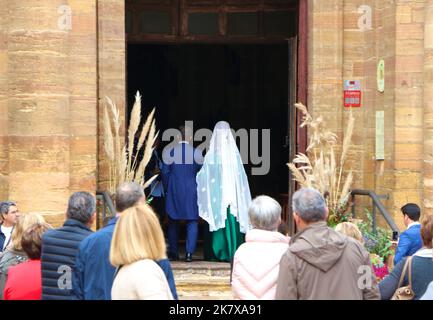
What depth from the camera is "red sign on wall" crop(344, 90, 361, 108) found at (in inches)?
480

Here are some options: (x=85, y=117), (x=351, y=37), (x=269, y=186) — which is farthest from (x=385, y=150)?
(x=269, y=186)

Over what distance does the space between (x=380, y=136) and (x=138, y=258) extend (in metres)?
6.73

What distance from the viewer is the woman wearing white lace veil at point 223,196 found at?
12656 mm

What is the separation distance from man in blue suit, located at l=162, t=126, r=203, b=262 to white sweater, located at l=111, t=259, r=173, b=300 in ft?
23.9

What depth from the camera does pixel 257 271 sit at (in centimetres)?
641

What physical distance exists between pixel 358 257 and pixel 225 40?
7.45 meters

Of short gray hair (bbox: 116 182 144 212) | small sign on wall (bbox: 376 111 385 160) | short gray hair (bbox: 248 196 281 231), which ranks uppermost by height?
small sign on wall (bbox: 376 111 385 160)

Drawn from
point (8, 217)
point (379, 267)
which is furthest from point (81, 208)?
point (379, 267)

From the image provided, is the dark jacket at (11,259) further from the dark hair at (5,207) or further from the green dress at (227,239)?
the green dress at (227,239)

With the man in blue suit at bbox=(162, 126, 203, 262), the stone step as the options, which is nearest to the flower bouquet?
the stone step

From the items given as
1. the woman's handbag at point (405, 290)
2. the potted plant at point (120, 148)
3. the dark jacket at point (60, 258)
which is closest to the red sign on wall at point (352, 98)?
the potted plant at point (120, 148)

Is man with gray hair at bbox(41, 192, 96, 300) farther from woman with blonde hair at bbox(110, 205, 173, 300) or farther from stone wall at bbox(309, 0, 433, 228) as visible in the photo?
stone wall at bbox(309, 0, 433, 228)

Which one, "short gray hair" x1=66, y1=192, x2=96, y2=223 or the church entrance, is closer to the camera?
"short gray hair" x1=66, y1=192, x2=96, y2=223

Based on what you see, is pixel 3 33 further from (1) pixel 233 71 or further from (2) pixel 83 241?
(1) pixel 233 71
